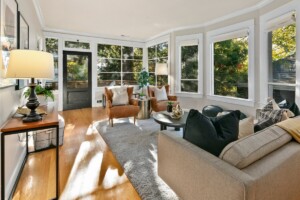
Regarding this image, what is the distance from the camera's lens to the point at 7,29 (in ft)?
6.23

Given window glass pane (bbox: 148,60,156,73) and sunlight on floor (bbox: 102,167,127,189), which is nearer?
sunlight on floor (bbox: 102,167,127,189)

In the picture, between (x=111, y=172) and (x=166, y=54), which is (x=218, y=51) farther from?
(x=111, y=172)

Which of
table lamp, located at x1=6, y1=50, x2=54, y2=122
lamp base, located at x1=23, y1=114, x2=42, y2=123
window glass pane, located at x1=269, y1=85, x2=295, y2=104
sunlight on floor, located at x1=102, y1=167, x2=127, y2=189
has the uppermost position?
table lamp, located at x1=6, y1=50, x2=54, y2=122

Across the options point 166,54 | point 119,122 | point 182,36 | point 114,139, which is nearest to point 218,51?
point 182,36

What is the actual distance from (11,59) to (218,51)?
4.82m

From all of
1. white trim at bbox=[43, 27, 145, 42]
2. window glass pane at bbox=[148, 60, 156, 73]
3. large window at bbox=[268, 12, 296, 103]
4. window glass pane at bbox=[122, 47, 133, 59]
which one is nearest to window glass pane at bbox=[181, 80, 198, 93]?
window glass pane at bbox=[148, 60, 156, 73]

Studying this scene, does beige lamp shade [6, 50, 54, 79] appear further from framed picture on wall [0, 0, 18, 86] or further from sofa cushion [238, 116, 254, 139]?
sofa cushion [238, 116, 254, 139]

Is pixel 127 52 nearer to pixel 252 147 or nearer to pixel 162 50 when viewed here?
pixel 162 50

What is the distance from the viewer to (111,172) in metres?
2.29

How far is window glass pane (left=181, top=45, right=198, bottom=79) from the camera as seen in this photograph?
569 cm

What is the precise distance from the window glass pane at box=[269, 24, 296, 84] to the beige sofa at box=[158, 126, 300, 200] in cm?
255

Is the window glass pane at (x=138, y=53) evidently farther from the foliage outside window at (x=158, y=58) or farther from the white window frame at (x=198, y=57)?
the white window frame at (x=198, y=57)

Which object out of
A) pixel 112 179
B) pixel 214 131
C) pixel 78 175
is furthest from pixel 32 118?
pixel 214 131

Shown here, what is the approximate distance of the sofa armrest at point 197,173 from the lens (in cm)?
95
